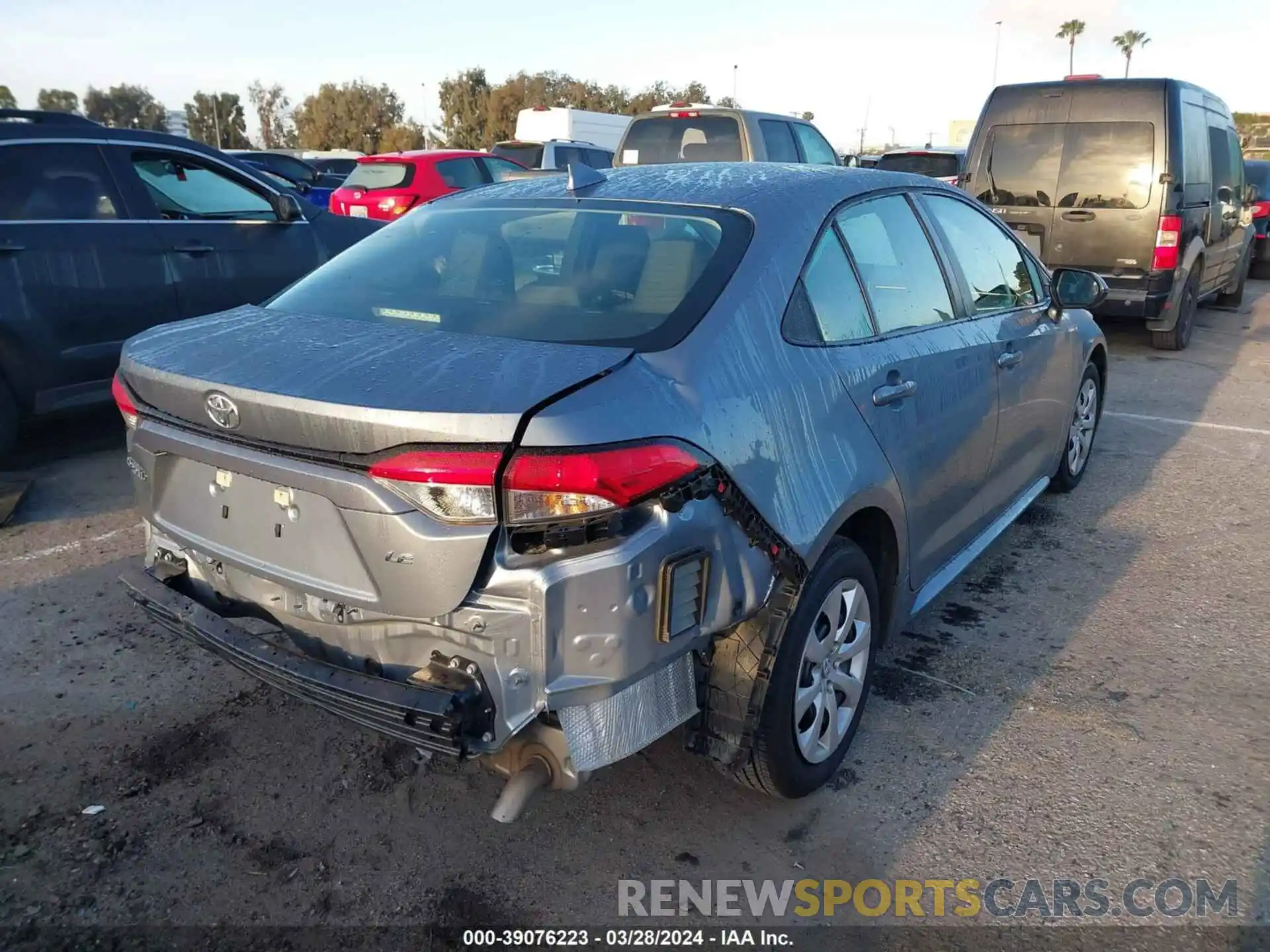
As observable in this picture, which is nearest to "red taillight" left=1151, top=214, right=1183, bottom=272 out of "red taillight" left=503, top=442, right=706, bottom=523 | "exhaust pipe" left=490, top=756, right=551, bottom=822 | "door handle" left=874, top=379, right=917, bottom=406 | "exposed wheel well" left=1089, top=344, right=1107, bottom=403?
"exposed wheel well" left=1089, top=344, right=1107, bottom=403

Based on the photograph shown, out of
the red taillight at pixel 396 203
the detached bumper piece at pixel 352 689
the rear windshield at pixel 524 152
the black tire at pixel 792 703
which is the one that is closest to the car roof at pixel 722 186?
the black tire at pixel 792 703

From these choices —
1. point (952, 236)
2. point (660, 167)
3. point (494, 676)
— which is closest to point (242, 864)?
point (494, 676)

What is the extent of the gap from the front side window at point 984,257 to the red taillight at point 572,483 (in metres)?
2.17

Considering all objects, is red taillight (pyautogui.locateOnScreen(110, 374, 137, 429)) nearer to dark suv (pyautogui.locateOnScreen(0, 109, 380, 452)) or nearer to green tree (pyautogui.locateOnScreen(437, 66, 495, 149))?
dark suv (pyautogui.locateOnScreen(0, 109, 380, 452))

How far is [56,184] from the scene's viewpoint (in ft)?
18.1

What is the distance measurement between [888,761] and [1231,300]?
39.8 ft

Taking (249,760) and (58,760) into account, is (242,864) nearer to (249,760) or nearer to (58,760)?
(249,760)

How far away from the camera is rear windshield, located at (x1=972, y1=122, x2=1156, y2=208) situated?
865 centimetres

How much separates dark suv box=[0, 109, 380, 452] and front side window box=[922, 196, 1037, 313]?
14.2ft

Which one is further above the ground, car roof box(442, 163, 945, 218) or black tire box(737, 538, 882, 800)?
car roof box(442, 163, 945, 218)

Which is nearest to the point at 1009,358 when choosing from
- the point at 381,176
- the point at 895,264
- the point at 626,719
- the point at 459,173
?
the point at 895,264

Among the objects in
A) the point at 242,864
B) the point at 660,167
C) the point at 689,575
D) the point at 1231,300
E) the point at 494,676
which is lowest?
the point at 1231,300

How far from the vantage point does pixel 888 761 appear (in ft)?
10.0

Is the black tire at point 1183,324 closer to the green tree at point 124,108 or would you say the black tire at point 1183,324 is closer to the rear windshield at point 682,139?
the rear windshield at point 682,139
